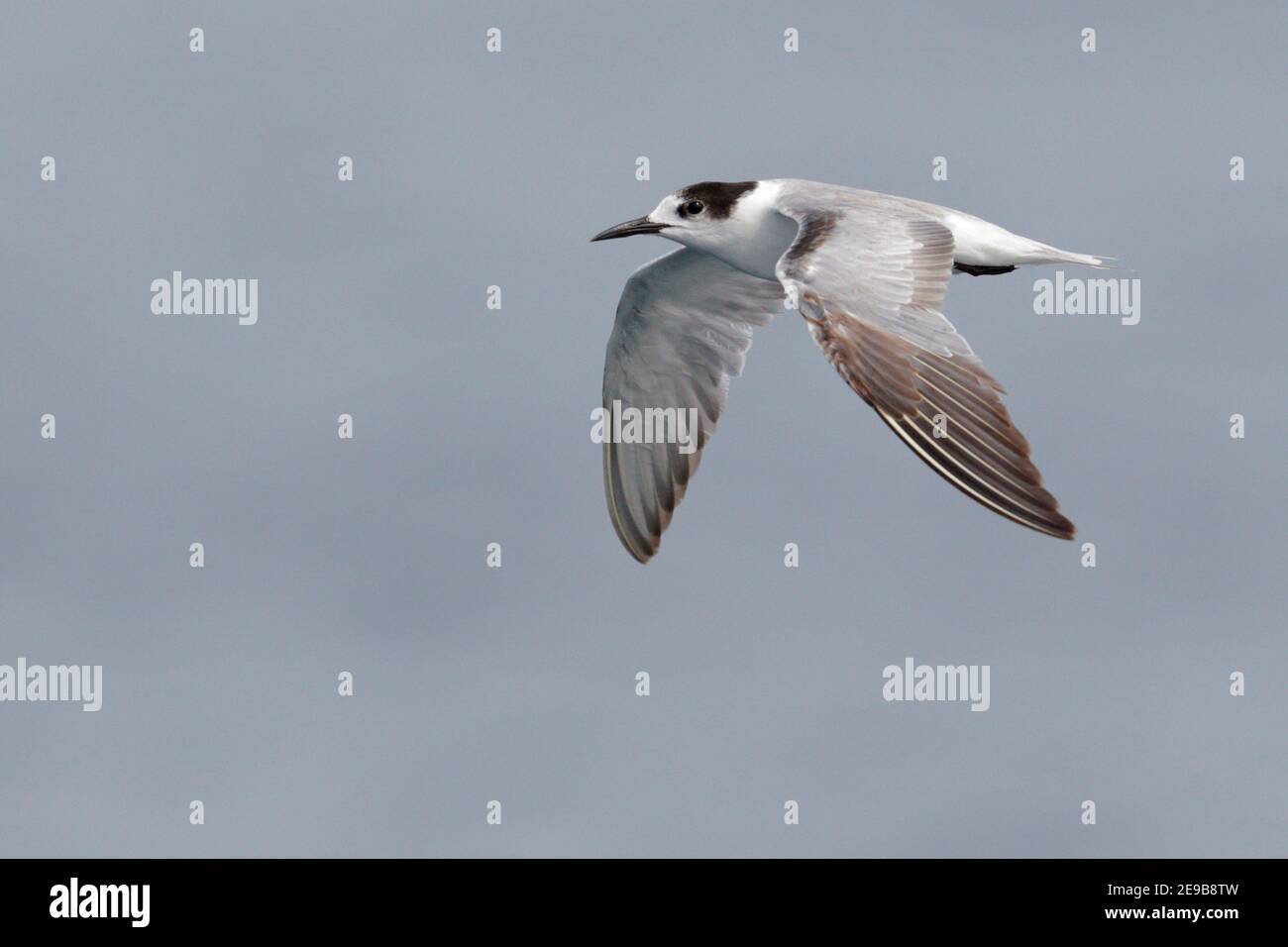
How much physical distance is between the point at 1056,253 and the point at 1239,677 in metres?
8.33

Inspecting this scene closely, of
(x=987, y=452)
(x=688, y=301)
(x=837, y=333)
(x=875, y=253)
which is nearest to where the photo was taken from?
(x=987, y=452)

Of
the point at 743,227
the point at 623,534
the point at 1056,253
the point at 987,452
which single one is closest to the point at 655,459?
the point at 623,534

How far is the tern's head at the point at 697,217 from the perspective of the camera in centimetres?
2505

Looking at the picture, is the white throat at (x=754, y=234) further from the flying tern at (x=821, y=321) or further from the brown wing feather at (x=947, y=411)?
the brown wing feather at (x=947, y=411)

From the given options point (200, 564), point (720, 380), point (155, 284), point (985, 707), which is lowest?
point (985, 707)

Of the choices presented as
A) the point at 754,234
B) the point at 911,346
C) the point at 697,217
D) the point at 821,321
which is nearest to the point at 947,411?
the point at 911,346

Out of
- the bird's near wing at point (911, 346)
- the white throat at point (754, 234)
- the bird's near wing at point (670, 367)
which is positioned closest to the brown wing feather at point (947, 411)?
the bird's near wing at point (911, 346)

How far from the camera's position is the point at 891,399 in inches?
746

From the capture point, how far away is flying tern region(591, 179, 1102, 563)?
18.5 metres

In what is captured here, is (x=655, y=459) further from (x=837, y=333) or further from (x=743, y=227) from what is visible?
(x=837, y=333)

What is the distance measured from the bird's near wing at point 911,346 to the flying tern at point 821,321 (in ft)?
0.06

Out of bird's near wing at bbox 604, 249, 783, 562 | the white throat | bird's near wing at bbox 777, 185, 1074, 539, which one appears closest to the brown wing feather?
bird's near wing at bbox 777, 185, 1074, 539

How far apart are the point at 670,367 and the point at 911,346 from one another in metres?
8.58

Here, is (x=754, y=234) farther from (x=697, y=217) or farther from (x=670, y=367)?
(x=670, y=367)
